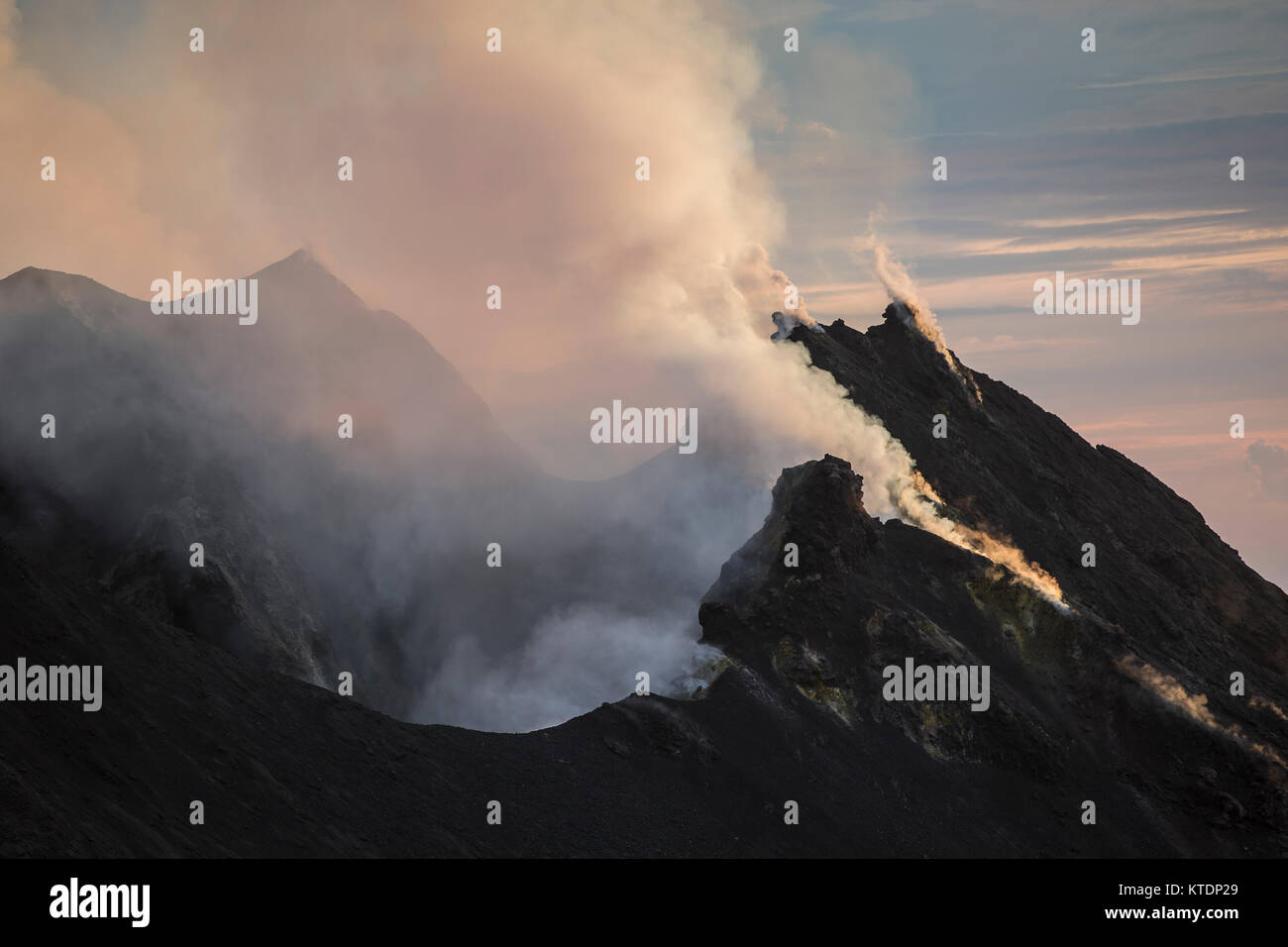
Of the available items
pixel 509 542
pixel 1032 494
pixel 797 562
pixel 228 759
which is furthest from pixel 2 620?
pixel 1032 494

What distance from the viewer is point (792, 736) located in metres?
54.6

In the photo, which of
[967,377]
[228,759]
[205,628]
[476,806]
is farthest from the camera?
[967,377]

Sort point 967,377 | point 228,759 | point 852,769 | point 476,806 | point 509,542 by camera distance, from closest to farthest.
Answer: point 228,759 < point 476,806 < point 852,769 < point 509,542 < point 967,377

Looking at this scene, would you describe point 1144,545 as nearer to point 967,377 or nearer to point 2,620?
point 967,377

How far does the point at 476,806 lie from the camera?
1832 inches

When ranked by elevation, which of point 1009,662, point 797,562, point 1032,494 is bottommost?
point 1009,662

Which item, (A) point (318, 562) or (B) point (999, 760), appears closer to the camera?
(B) point (999, 760)

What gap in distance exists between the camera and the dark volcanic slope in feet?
131

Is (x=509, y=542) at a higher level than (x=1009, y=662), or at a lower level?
higher

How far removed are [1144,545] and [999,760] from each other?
31.8 meters

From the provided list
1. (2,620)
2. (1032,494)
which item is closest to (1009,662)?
(1032,494)

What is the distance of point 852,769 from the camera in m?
54.1

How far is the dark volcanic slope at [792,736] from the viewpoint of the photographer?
1572 inches

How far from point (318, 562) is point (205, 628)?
11.0 meters
